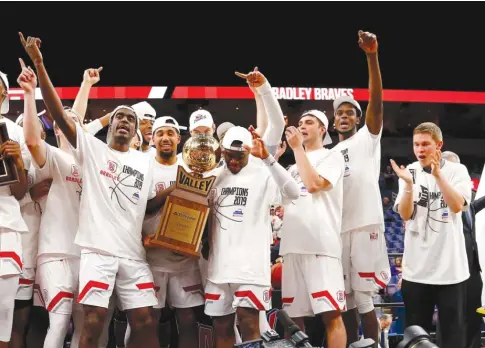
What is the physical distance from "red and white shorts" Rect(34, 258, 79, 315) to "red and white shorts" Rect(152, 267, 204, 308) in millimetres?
624

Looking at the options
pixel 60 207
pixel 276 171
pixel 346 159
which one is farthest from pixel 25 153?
pixel 346 159

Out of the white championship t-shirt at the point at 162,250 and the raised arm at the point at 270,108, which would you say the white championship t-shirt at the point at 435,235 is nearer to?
the raised arm at the point at 270,108

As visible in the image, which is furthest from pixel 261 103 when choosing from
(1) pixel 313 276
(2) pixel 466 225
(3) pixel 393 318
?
(3) pixel 393 318

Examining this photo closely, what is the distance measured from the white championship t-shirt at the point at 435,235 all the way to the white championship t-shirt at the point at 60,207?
2.62 metres

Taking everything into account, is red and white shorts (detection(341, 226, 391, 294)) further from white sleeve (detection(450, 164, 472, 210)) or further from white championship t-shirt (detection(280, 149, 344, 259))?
white sleeve (detection(450, 164, 472, 210))

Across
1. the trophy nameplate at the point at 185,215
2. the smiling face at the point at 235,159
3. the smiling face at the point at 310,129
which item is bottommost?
the trophy nameplate at the point at 185,215

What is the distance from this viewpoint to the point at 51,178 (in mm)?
4676

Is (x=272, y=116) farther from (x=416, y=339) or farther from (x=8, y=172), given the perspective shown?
(x=416, y=339)

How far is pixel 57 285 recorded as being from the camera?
4.39 m

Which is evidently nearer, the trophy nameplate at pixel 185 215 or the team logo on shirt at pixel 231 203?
the trophy nameplate at pixel 185 215

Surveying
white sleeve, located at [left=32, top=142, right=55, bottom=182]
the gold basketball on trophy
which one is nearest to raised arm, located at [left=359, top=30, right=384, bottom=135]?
the gold basketball on trophy

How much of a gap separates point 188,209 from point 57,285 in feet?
3.50

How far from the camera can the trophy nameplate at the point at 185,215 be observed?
4555mm

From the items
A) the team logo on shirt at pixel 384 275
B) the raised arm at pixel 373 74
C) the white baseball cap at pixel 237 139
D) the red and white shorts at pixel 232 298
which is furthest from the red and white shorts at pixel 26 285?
the raised arm at pixel 373 74
